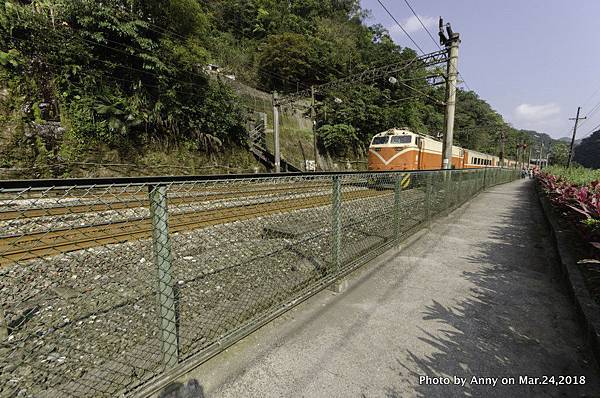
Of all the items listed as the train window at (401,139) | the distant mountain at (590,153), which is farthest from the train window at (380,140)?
the distant mountain at (590,153)

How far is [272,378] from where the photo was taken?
190 cm

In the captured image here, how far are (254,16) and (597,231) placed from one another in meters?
47.5

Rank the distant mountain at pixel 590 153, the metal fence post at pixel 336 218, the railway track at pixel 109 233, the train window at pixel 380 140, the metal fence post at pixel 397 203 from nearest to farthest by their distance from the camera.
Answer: the railway track at pixel 109 233 < the metal fence post at pixel 336 218 < the metal fence post at pixel 397 203 < the train window at pixel 380 140 < the distant mountain at pixel 590 153

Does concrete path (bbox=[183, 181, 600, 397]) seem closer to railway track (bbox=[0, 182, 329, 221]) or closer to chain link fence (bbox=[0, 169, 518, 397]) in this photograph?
chain link fence (bbox=[0, 169, 518, 397])

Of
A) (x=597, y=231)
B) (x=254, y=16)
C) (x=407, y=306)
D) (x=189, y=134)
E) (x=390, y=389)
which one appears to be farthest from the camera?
(x=254, y=16)

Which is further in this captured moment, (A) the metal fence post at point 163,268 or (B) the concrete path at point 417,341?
(B) the concrete path at point 417,341

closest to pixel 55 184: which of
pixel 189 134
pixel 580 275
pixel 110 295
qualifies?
pixel 110 295

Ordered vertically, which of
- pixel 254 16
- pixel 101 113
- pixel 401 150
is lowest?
pixel 401 150

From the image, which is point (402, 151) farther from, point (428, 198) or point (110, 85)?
point (110, 85)

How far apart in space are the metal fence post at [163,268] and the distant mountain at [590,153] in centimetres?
10514

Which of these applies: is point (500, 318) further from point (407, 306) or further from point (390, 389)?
point (390, 389)

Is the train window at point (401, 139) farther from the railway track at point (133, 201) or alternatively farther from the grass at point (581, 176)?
the railway track at point (133, 201)

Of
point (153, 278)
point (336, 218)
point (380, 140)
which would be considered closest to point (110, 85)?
point (380, 140)

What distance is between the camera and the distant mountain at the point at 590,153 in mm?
76812
